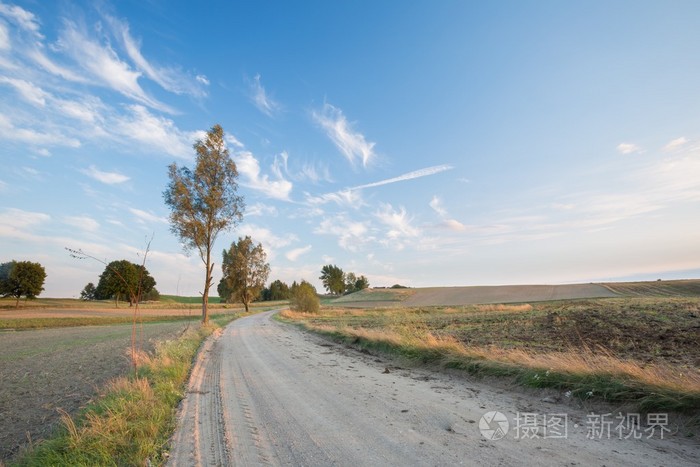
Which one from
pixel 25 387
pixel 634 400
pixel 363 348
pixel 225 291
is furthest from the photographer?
pixel 225 291

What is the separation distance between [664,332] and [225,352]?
16.7 m

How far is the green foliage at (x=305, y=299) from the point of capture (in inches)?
1849

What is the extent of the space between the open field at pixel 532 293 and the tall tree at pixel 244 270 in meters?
21.0

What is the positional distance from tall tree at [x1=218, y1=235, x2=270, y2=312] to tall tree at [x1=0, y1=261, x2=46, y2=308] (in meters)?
36.1

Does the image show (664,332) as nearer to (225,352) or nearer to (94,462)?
(225,352)

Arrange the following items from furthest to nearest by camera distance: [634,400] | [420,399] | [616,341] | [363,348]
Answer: [363,348], [616,341], [420,399], [634,400]

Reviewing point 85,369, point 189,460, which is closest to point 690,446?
point 189,460

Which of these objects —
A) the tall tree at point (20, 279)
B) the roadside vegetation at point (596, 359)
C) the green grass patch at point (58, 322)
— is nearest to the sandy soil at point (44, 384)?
the roadside vegetation at point (596, 359)

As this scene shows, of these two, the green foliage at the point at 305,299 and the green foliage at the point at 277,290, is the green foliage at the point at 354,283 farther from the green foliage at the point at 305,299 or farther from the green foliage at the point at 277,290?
the green foliage at the point at 305,299

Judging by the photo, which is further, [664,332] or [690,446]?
[664,332]

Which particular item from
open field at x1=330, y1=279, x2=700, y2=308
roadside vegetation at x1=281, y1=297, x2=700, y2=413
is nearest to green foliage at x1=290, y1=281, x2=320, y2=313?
open field at x1=330, y1=279, x2=700, y2=308

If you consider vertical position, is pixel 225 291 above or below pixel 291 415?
above

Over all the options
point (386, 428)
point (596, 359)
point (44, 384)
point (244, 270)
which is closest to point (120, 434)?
point (386, 428)

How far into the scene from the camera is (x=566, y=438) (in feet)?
13.5
